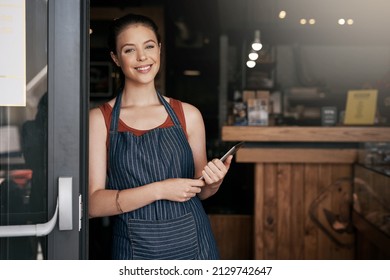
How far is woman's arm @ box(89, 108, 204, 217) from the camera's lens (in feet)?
7.34

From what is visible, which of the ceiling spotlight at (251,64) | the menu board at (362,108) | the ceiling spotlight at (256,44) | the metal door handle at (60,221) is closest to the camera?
the metal door handle at (60,221)

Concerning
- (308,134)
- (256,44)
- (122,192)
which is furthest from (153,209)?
(256,44)

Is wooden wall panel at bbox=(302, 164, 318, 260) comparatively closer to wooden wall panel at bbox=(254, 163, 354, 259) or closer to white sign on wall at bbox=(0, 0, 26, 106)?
wooden wall panel at bbox=(254, 163, 354, 259)

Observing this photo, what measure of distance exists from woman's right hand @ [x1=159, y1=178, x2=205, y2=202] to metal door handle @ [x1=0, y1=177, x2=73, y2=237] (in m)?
0.56

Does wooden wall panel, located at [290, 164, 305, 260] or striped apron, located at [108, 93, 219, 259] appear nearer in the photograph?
striped apron, located at [108, 93, 219, 259]

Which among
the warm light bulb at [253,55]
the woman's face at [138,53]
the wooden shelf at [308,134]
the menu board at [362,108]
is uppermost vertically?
the warm light bulb at [253,55]

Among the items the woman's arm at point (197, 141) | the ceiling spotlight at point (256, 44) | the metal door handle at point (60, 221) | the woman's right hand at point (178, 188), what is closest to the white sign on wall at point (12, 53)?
the metal door handle at point (60, 221)

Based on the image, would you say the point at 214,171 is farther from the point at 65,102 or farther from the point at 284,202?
the point at 284,202

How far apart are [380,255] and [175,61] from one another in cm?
659

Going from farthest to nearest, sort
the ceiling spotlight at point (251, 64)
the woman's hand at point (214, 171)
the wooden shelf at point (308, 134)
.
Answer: the ceiling spotlight at point (251, 64), the wooden shelf at point (308, 134), the woman's hand at point (214, 171)

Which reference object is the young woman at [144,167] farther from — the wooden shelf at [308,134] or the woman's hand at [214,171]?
the wooden shelf at [308,134]

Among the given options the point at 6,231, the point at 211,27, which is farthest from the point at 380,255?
the point at 211,27

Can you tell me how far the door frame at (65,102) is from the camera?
1.76 m

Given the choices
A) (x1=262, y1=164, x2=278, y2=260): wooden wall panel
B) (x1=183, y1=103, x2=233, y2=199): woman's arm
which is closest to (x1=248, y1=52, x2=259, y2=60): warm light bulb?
(x1=262, y1=164, x2=278, y2=260): wooden wall panel
